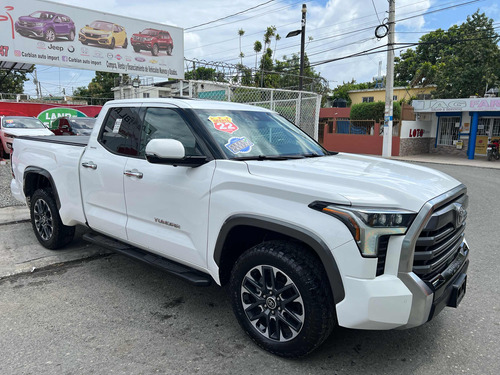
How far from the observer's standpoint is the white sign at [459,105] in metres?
19.9

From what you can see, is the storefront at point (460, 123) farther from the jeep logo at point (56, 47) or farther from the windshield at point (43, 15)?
the windshield at point (43, 15)

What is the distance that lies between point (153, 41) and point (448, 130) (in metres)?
17.9

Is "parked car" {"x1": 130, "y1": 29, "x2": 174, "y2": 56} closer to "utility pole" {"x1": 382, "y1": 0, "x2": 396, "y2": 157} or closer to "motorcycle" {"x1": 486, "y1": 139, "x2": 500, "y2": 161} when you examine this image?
"utility pole" {"x1": 382, "y1": 0, "x2": 396, "y2": 157}

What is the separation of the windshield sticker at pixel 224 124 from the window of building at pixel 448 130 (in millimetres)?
23331

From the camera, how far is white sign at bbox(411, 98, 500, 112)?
19.9 meters

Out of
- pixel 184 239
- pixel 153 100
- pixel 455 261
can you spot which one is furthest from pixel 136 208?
pixel 455 261

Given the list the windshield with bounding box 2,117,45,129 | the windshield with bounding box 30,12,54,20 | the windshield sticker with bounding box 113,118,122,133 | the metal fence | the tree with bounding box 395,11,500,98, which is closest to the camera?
the windshield sticker with bounding box 113,118,122,133

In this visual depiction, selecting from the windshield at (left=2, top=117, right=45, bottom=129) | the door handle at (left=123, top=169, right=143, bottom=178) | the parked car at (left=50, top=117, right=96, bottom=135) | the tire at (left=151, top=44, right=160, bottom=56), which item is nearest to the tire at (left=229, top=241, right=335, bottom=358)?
the door handle at (left=123, top=169, right=143, bottom=178)

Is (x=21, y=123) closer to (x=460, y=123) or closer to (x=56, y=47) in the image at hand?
(x=56, y=47)

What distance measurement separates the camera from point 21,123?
13594mm

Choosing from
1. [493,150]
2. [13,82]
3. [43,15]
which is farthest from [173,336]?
[13,82]

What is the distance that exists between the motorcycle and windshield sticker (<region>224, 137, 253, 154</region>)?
21.0 metres

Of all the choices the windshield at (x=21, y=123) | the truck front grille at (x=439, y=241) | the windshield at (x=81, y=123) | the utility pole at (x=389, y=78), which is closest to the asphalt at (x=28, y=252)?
the truck front grille at (x=439, y=241)

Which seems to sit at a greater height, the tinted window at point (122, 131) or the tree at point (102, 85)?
the tree at point (102, 85)
